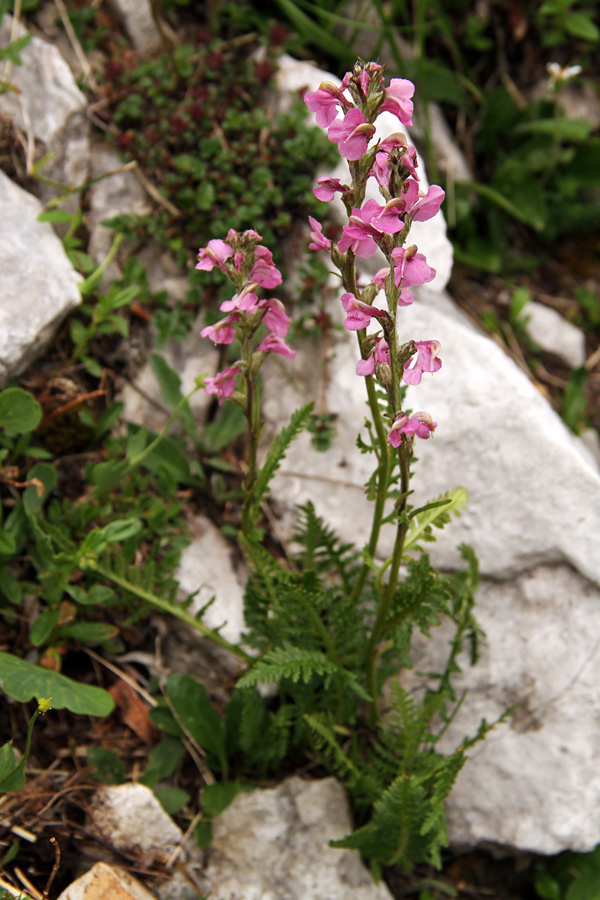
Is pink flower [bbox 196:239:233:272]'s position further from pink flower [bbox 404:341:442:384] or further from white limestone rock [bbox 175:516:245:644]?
white limestone rock [bbox 175:516:245:644]

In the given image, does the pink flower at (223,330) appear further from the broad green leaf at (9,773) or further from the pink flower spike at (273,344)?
the broad green leaf at (9,773)

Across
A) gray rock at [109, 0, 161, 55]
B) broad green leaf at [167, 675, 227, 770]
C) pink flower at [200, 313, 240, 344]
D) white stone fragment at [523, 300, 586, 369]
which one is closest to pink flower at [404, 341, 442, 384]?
pink flower at [200, 313, 240, 344]

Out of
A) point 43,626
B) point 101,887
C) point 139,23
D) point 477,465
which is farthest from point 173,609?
point 139,23

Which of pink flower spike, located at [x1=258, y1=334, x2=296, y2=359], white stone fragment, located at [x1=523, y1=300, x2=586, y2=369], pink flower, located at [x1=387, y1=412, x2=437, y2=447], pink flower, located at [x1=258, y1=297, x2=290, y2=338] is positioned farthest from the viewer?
white stone fragment, located at [x1=523, y1=300, x2=586, y2=369]

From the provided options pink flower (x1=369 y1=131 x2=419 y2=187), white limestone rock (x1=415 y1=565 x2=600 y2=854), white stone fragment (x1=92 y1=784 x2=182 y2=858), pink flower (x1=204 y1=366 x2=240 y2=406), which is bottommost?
white limestone rock (x1=415 y1=565 x2=600 y2=854)

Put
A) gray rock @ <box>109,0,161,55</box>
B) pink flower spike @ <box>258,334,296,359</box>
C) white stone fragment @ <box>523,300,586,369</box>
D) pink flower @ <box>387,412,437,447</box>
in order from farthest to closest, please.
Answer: white stone fragment @ <box>523,300,586,369</box> → gray rock @ <box>109,0,161,55</box> → pink flower spike @ <box>258,334,296,359</box> → pink flower @ <box>387,412,437,447</box>

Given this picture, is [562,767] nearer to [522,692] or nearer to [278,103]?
[522,692]

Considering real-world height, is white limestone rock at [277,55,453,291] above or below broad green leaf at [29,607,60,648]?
above
